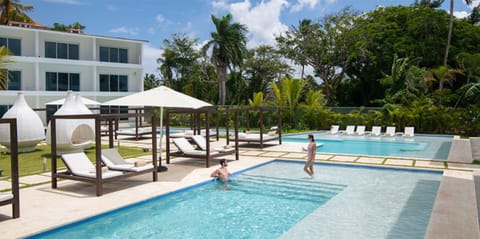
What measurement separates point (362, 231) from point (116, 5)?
32.2 metres

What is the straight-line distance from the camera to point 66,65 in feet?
104

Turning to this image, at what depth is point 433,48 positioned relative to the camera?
33719 mm

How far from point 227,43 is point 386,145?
2016 centimetres

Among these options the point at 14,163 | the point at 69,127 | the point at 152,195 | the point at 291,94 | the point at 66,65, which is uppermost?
the point at 66,65

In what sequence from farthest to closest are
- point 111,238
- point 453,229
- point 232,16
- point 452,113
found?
point 232,16, point 452,113, point 111,238, point 453,229

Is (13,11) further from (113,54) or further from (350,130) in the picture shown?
(350,130)

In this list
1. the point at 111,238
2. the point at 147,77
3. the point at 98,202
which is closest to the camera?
the point at 111,238

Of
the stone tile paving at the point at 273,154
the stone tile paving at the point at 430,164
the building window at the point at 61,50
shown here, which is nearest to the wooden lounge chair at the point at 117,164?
the stone tile paving at the point at 273,154

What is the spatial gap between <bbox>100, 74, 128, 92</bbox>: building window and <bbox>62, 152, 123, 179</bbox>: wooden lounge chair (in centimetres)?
2609

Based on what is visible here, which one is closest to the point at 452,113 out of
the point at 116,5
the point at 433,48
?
the point at 433,48

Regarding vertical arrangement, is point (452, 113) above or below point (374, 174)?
above

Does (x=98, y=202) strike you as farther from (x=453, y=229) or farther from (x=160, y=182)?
(x=453, y=229)

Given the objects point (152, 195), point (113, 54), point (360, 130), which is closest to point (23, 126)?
point (152, 195)

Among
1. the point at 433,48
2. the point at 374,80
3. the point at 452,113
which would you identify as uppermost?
the point at 433,48
